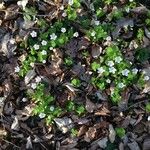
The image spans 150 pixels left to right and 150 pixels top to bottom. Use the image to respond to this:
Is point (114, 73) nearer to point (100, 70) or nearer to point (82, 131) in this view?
point (100, 70)

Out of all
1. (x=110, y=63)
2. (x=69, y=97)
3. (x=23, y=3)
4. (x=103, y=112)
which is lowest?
(x=103, y=112)

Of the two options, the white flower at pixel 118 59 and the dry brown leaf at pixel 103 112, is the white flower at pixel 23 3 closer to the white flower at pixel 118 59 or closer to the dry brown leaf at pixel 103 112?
the white flower at pixel 118 59

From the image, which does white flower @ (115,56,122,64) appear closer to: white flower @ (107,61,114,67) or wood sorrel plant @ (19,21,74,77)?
white flower @ (107,61,114,67)

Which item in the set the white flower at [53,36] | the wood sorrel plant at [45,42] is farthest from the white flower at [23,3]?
the white flower at [53,36]

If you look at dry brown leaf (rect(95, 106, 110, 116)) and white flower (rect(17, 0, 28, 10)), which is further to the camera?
white flower (rect(17, 0, 28, 10))

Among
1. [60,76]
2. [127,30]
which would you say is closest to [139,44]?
[127,30]

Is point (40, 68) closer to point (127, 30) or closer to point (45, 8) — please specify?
point (45, 8)

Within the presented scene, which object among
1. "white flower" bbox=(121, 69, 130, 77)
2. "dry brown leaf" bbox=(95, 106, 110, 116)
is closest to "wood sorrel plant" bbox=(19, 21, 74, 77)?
"white flower" bbox=(121, 69, 130, 77)

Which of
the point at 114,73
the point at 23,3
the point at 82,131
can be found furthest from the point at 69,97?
the point at 23,3
